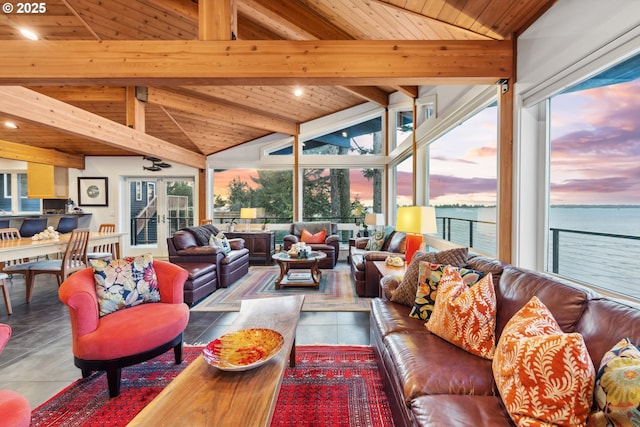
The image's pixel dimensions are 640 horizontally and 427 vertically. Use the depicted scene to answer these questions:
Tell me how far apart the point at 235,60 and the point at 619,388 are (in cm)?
310

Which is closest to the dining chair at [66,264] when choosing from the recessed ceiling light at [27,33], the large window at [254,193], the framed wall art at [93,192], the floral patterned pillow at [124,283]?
the floral patterned pillow at [124,283]

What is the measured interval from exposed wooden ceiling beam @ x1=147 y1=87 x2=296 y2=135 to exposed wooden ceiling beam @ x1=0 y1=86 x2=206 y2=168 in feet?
2.43

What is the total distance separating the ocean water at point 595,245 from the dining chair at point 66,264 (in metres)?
5.27

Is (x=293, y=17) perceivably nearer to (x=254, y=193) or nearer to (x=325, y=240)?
(x=325, y=240)

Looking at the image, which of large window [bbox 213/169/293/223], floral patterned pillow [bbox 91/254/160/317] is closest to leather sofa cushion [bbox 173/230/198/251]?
floral patterned pillow [bbox 91/254/160/317]

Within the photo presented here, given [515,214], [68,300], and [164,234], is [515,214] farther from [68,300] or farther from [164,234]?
[164,234]

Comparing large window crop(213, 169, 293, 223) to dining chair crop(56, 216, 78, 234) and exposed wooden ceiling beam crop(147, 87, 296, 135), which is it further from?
dining chair crop(56, 216, 78, 234)

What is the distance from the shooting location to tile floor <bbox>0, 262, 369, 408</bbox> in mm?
2029

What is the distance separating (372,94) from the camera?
593cm

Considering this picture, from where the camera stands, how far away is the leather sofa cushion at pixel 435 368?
1301 millimetres

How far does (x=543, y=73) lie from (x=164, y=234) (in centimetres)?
776

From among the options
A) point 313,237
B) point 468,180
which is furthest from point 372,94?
point 313,237

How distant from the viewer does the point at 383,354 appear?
1.79 m

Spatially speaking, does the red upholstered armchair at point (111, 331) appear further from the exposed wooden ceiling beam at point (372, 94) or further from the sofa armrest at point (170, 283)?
the exposed wooden ceiling beam at point (372, 94)
